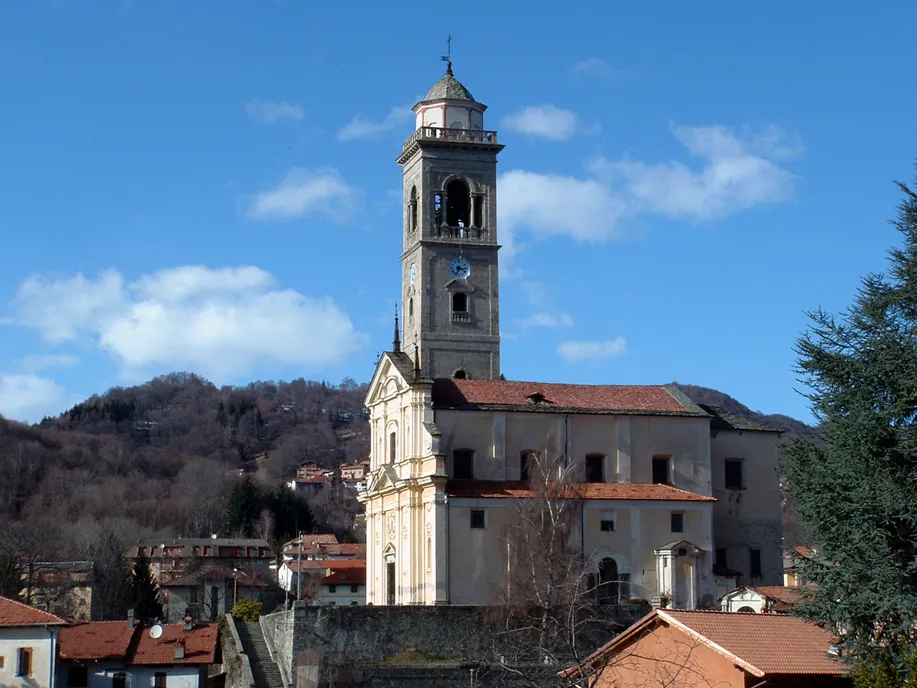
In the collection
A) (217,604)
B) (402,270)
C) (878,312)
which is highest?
(402,270)

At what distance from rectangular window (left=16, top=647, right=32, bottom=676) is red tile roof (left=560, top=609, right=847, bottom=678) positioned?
2916 cm

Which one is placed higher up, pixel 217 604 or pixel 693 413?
pixel 693 413

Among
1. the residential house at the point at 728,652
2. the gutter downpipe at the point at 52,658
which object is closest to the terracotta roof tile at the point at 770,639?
the residential house at the point at 728,652

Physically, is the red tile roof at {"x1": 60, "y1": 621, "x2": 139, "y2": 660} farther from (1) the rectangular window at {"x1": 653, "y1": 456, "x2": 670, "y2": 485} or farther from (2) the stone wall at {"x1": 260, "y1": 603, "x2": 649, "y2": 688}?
(1) the rectangular window at {"x1": 653, "y1": 456, "x2": 670, "y2": 485}

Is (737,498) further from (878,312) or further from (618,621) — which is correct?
(878,312)

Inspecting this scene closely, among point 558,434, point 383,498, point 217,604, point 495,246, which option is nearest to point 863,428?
point 558,434

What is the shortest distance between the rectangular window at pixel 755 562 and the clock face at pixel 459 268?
56.7ft

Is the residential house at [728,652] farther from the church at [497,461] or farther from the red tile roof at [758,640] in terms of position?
the church at [497,461]

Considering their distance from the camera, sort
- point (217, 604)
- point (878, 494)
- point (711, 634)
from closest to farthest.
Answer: point (878, 494)
point (711, 634)
point (217, 604)

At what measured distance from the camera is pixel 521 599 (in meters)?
47.5

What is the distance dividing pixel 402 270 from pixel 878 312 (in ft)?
141

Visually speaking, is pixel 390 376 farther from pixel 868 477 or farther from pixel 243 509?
pixel 243 509

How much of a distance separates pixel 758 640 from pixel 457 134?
137 ft

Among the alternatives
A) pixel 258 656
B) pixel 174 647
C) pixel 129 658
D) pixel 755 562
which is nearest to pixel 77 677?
pixel 129 658
